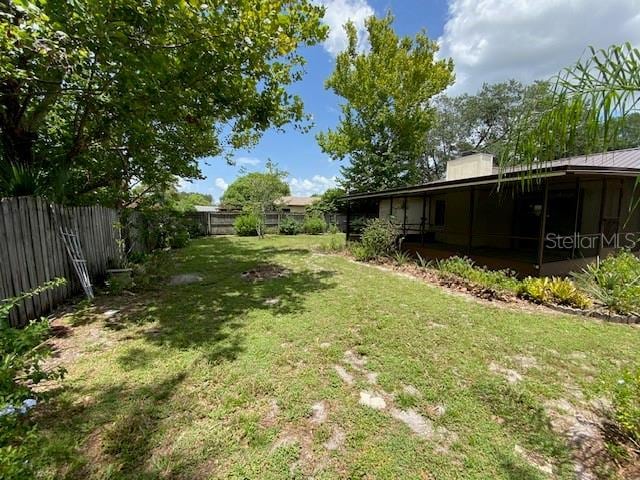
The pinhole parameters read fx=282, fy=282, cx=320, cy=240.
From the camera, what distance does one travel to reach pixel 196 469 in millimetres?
1828

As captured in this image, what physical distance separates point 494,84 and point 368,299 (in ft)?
90.4

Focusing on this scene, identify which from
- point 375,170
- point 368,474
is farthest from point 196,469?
point 375,170

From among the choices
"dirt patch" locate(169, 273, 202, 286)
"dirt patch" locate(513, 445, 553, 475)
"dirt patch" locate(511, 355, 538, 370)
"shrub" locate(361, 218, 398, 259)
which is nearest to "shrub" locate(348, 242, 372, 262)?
"shrub" locate(361, 218, 398, 259)

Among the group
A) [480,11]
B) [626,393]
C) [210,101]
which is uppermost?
[480,11]

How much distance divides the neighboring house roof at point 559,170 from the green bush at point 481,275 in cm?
198

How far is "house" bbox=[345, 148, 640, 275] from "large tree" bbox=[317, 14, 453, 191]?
21.0 ft

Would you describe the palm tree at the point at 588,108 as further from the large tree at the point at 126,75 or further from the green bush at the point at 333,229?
the green bush at the point at 333,229

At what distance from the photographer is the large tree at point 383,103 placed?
17219mm

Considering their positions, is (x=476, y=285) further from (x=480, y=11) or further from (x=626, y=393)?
(x=480, y=11)

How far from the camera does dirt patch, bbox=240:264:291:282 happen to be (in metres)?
7.00

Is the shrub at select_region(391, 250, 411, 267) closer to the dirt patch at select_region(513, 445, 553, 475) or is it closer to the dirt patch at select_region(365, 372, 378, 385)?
the dirt patch at select_region(365, 372, 378, 385)

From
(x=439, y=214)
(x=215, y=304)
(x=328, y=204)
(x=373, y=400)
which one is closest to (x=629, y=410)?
(x=373, y=400)

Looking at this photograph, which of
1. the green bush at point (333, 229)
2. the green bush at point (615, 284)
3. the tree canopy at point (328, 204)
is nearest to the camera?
the green bush at point (615, 284)

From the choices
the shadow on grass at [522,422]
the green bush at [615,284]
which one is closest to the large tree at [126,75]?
the shadow on grass at [522,422]
